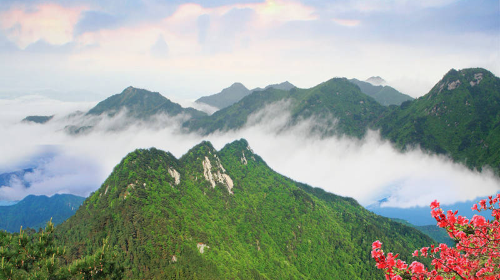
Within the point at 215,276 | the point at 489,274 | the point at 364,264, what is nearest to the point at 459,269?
the point at 489,274

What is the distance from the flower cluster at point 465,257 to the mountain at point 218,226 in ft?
131

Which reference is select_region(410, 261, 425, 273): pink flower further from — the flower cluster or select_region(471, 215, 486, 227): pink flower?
select_region(471, 215, 486, 227): pink flower

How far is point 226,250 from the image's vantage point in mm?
76562

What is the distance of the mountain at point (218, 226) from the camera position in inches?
2378

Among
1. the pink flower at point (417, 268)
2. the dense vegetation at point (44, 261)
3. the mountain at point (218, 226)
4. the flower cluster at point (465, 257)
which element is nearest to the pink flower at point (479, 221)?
the flower cluster at point (465, 257)

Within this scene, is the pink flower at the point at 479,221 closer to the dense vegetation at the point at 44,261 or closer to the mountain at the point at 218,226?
the dense vegetation at the point at 44,261

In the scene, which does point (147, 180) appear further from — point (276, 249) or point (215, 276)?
point (276, 249)

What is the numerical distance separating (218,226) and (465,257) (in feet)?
A: 267

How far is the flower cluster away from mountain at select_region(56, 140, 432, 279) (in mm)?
39784

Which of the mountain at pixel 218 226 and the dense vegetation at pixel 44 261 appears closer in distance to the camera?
the dense vegetation at pixel 44 261

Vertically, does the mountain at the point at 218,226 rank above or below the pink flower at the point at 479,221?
below

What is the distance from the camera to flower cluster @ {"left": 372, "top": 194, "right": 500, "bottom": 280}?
1012 centimetres

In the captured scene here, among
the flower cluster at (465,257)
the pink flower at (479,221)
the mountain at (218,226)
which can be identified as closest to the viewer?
the flower cluster at (465,257)

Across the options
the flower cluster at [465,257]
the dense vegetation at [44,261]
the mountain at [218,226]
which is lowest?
the mountain at [218,226]
